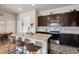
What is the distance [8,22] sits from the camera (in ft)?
5.21

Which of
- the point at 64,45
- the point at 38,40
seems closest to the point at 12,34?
the point at 38,40

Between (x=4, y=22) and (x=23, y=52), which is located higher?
(x=4, y=22)

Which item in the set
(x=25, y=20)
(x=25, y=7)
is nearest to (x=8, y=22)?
(x=25, y=20)

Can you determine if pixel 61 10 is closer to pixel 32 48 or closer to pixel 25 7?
pixel 25 7

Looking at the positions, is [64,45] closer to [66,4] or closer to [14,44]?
[66,4]

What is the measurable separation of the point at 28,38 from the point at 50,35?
1.43ft

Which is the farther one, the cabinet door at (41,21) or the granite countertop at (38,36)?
the cabinet door at (41,21)

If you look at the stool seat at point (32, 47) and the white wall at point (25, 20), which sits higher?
the white wall at point (25, 20)

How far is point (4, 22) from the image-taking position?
1.55 meters

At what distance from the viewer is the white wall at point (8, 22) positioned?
1.50 metres

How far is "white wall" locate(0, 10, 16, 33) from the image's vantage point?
1503 mm

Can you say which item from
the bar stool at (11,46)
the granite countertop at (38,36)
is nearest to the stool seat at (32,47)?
the granite countertop at (38,36)

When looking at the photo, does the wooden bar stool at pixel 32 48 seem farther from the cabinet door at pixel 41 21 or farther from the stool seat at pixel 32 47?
the cabinet door at pixel 41 21

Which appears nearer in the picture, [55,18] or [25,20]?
[25,20]
